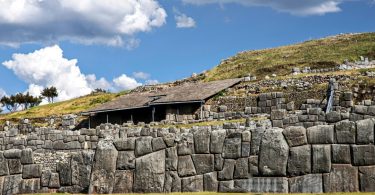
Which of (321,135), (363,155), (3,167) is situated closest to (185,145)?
(321,135)

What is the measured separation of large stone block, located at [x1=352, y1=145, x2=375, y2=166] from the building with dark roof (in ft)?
120

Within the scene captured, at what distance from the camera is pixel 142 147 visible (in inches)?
505

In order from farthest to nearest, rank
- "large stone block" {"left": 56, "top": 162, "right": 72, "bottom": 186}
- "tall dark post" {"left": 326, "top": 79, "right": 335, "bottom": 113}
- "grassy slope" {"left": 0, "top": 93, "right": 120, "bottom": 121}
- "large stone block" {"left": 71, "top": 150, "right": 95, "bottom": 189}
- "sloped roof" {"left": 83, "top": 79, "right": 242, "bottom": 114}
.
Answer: "grassy slope" {"left": 0, "top": 93, "right": 120, "bottom": 121}, "sloped roof" {"left": 83, "top": 79, "right": 242, "bottom": 114}, "tall dark post" {"left": 326, "top": 79, "right": 335, "bottom": 113}, "large stone block" {"left": 56, "top": 162, "right": 72, "bottom": 186}, "large stone block" {"left": 71, "top": 150, "right": 95, "bottom": 189}

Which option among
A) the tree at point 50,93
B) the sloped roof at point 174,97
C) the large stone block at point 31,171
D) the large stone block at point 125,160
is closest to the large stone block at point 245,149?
the large stone block at point 125,160

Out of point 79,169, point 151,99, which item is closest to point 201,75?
point 151,99

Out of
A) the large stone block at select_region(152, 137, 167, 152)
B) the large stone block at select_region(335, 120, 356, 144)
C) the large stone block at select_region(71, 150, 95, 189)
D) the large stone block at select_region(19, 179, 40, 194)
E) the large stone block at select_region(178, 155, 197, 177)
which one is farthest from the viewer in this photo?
the large stone block at select_region(19, 179, 40, 194)

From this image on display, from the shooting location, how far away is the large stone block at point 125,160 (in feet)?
42.1

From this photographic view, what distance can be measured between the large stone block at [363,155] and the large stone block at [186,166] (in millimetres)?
3661

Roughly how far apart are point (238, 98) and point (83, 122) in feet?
75.3

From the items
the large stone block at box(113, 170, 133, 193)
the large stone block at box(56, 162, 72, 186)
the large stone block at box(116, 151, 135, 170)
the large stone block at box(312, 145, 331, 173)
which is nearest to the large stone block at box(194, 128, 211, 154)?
the large stone block at box(116, 151, 135, 170)

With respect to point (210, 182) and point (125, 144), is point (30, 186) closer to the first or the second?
point (125, 144)

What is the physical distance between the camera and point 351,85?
147 feet

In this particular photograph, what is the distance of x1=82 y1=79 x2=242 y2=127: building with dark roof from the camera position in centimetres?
5019

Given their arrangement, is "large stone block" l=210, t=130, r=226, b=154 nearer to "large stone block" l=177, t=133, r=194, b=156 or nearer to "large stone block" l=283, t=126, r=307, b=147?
"large stone block" l=177, t=133, r=194, b=156
